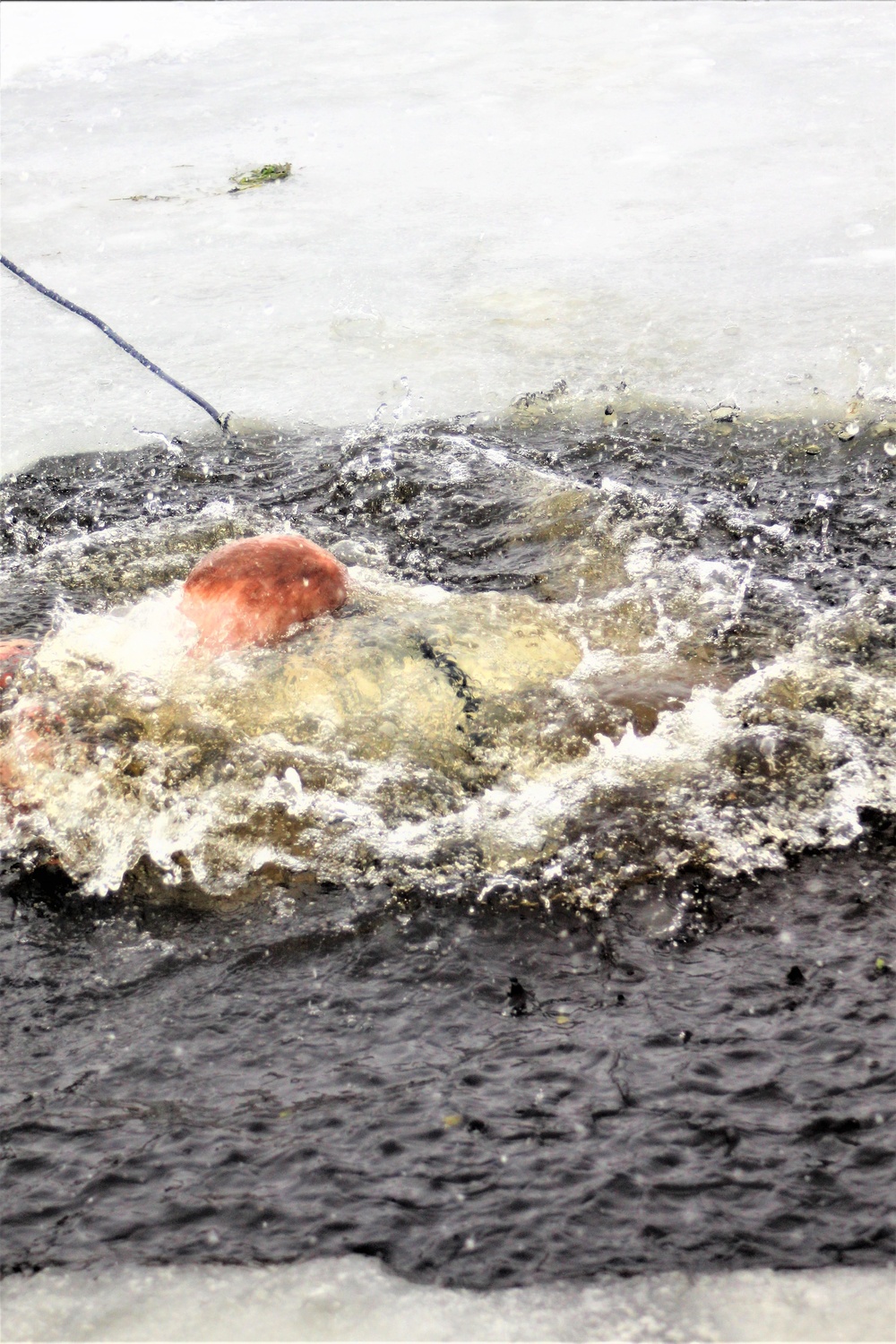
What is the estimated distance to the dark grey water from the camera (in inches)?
74.7

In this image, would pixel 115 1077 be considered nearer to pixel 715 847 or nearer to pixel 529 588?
pixel 715 847

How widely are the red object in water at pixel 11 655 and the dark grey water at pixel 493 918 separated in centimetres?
6

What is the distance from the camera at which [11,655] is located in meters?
3.19

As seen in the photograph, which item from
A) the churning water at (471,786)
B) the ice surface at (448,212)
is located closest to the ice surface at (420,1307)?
the churning water at (471,786)

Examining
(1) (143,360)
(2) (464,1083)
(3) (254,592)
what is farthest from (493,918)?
(1) (143,360)

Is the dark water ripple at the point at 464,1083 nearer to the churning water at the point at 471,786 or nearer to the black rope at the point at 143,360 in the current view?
the churning water at the point at 471,786

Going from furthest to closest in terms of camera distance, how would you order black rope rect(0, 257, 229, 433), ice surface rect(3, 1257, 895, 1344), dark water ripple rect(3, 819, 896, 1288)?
black rope rect(0, 257, 229, 433) < dark water ripple rect(3, 819, 896, 1288) < ice surface rect(3, 1257, 895, 1344)

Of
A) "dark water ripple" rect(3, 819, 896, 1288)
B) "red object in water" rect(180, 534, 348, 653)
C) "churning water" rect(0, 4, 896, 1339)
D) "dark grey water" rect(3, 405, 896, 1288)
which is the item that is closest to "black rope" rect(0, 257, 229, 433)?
"churning water" rect(0, 4, 896, 1339)

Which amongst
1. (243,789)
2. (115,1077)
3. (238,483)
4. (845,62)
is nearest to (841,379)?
(238,483)

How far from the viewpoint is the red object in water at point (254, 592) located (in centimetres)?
315

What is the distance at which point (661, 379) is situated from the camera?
4.80 meters

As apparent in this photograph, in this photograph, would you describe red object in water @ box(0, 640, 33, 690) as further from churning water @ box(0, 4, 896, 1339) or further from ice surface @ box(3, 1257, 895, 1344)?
ice surface @ box(3, 1257, 895, 1344)

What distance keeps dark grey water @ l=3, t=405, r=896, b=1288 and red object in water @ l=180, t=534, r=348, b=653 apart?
0.09 metres

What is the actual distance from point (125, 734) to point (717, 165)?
5157 mm
